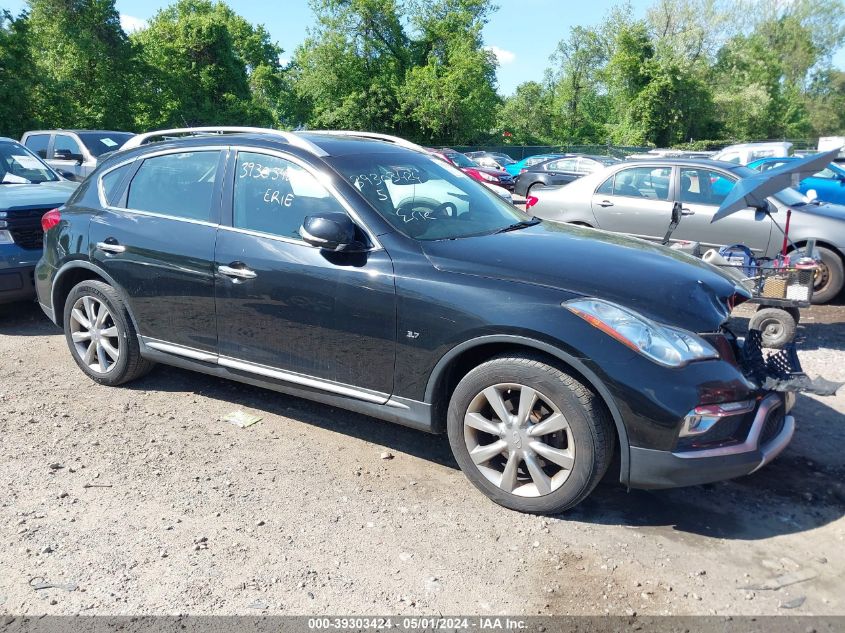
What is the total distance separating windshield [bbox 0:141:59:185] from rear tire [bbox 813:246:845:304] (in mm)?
Answer: 8829

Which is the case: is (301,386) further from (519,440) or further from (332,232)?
(519,440)

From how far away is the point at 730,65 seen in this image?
56.9 m

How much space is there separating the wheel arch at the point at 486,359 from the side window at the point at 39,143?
41.7 feet

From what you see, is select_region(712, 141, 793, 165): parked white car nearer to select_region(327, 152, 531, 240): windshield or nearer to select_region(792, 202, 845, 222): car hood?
select_region(792, 202, 845, 222): car hood

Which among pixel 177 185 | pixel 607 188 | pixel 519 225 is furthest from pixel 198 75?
pixel 519 225

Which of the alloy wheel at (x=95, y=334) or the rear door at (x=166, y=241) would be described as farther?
the alloy wheel at (x=95, y=334)

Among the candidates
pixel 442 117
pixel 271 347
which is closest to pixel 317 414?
pixel 271 347

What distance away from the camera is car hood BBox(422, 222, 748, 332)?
11.1ft

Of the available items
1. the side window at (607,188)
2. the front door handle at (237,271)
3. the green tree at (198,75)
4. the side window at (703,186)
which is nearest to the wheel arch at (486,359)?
the front door handle at (237,271)

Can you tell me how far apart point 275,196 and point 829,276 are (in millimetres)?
6517

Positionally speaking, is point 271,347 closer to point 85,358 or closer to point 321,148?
point 321,148

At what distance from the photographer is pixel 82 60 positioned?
31453 millimetres

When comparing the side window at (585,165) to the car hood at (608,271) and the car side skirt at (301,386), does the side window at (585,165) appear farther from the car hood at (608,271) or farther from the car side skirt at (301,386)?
the car side skirt at (301,386)

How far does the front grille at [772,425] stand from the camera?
133 inches
